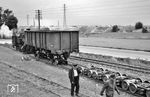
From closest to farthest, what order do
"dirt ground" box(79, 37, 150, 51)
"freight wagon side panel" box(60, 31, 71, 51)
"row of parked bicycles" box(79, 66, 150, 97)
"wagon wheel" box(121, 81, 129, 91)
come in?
"row of parked bicycles" box(79, 66, 150, 97) → "wagon wheel" box(121, 81, 129, 91) → "freight wagon side panel" box(60, 31, 71, 51) → "dirt ground" box(79, 37, 150, 51)

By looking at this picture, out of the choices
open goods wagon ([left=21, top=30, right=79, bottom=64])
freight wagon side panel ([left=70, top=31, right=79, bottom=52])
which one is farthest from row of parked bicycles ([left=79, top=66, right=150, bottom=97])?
freight wagon side panel ([left=70, top=31, right=79, bottom=52])

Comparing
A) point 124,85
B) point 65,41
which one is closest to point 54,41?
point 65,41

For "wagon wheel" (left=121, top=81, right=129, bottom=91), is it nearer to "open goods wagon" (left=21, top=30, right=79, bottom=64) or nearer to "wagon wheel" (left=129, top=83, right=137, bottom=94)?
"wagon wheel" (left=129, top=83, right=137, bottom=94)

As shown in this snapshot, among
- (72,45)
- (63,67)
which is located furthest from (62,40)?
(63,67)

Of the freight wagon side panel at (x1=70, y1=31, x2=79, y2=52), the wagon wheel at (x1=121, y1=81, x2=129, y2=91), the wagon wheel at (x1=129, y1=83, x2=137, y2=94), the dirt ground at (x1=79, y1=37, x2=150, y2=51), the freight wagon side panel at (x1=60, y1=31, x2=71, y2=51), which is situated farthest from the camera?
the dirt ground at (x1=79, y1=37, x2=150, y2=51)

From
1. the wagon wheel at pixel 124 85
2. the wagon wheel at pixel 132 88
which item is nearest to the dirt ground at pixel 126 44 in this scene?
the wagon wheel at pixel 124 85

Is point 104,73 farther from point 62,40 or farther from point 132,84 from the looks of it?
point 62,40

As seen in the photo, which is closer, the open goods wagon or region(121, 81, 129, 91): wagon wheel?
region(121, 81, 129, 91): wagon wheel

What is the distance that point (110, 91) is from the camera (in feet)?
27.1

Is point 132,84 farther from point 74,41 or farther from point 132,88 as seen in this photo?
point 74,41

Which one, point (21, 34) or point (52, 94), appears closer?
point (52, 94)

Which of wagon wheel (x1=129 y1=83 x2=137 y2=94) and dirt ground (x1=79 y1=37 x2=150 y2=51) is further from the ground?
dirt ground (x1=79 y1=37 x2=150 y2=51)

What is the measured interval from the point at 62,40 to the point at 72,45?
114 centimetres

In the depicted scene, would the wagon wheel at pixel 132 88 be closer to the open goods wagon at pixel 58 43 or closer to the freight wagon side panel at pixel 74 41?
the open goods wagon at pixel 58 43
